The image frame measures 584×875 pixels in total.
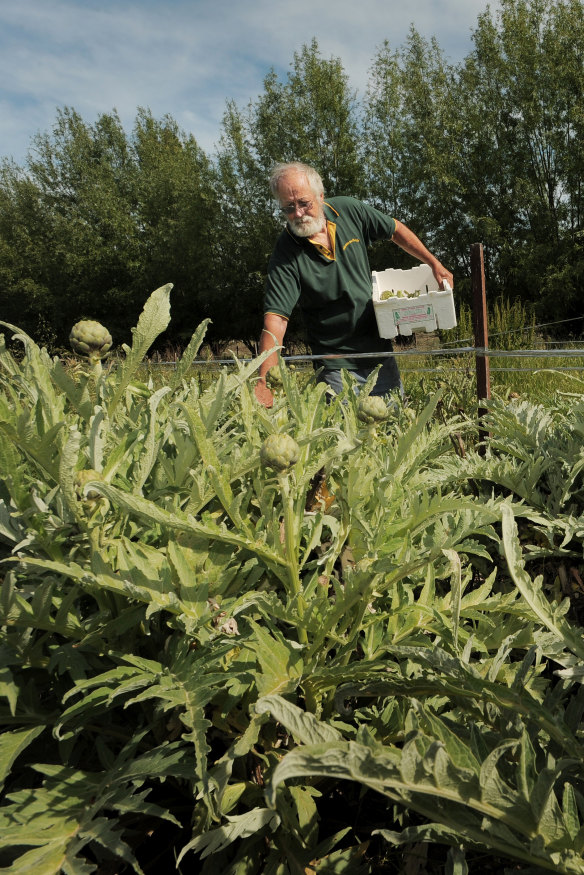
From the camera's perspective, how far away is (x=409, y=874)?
0.73m

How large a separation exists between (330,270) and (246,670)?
2774mm

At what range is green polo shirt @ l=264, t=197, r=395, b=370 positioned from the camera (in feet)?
10.5

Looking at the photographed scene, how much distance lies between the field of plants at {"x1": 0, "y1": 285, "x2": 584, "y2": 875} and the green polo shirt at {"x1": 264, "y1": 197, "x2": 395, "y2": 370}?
224 centimetres

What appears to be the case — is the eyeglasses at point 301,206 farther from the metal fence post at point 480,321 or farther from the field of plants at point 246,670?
the field of plants at point 246,670

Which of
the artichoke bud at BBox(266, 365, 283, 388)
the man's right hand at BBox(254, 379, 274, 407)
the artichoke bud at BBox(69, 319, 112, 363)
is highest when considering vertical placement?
the artichoke bud at BBox(69, 319, 112, 363)

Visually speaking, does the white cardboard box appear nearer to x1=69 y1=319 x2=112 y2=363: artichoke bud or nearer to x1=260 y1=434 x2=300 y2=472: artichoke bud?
x1=69 y1=319 x2=112 y2=363: artichoke bud

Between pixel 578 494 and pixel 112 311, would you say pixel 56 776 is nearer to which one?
pixel 578 494

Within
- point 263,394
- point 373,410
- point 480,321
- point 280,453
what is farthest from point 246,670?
point 480,321

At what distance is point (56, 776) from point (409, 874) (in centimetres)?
45

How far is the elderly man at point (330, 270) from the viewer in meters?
3.14

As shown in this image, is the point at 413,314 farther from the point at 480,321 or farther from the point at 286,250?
the point at 286,250

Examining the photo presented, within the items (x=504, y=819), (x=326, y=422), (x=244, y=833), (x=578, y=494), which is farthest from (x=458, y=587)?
(x=578, y=494)

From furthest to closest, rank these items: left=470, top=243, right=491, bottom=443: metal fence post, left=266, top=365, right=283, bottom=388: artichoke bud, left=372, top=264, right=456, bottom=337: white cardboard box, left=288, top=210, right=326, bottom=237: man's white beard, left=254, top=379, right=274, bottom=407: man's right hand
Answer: left=288, top=210, right=326, bottom=237: man's white beard, left=372, top=264, right=456, bottom=337: white cardboard box, left=470, top=243, right=491, bottom=443: metal fence post, left=254, top=379, right=274, bottom=407: man's right hand, left=266, top=365, right=283, bottom=388: artichoke bud

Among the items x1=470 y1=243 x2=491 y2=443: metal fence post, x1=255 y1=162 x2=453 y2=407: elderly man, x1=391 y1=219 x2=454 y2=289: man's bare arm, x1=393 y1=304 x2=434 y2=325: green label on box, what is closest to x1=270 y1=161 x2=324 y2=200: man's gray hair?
x1=255 y1=162 x2=453 y2=407: elderly man
